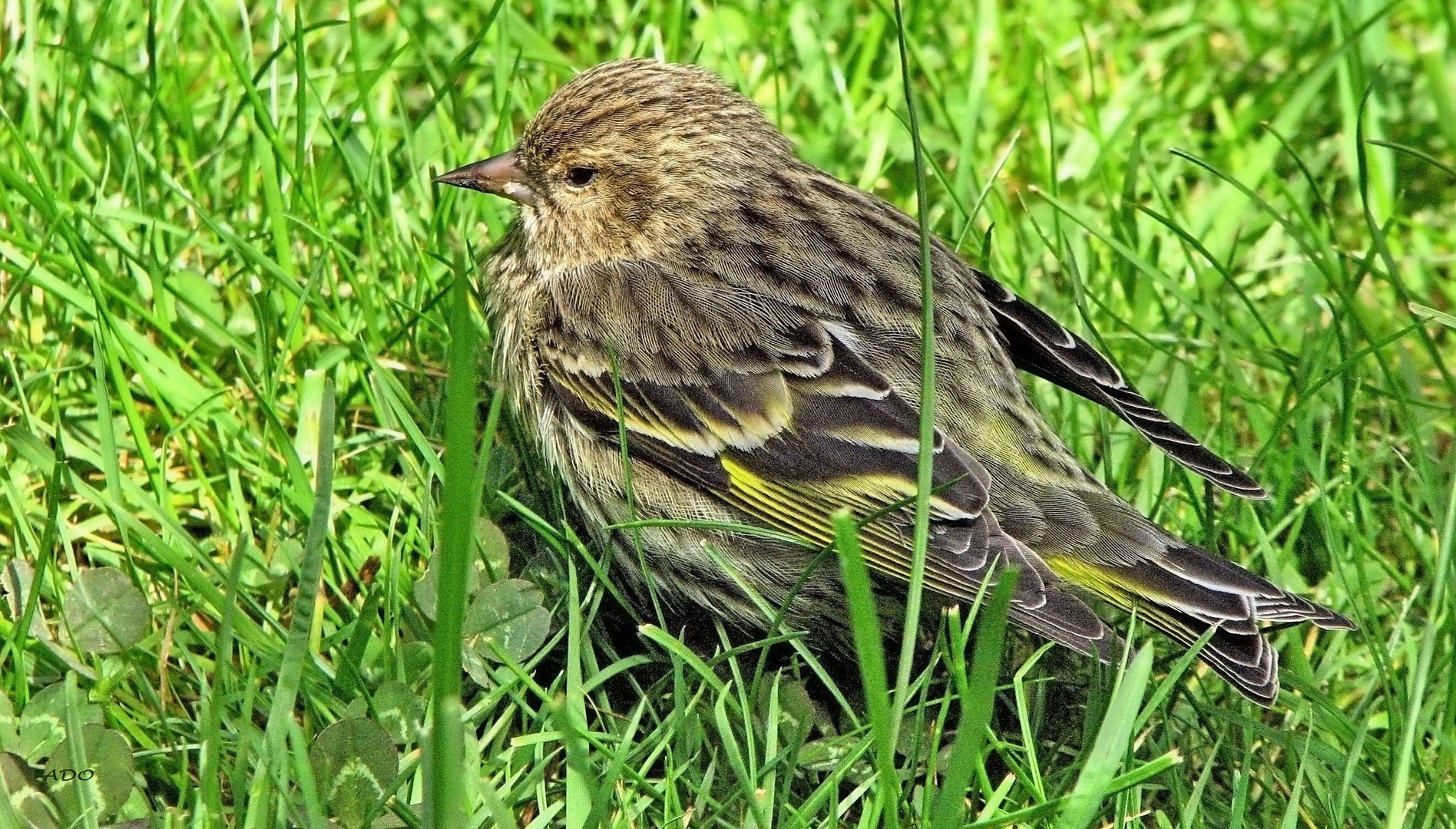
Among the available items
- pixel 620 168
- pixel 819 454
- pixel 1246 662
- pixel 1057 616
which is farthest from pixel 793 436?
pixel 1246 662

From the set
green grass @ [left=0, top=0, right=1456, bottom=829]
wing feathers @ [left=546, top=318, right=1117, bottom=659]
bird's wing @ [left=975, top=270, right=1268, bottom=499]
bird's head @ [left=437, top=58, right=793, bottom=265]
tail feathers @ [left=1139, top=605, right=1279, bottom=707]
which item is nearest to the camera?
green grass @ [left=0, top=0, right=1456, bottom=829]

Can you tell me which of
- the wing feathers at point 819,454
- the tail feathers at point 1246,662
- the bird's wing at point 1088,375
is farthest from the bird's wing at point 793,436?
the bird's wing at point 1088,375

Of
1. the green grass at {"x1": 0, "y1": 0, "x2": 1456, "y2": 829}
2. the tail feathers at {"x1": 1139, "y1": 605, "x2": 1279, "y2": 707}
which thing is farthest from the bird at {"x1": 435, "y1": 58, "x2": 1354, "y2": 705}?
the green grass at {"x1": 0, "y1": 0, "x2": 1456, "y2": 829}

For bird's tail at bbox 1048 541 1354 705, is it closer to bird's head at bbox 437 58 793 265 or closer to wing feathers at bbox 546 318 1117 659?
wing feathers at bbox 546 318 1117 659

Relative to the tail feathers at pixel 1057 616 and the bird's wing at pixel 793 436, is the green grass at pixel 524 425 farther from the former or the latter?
the bird's wing at pixel 793 436

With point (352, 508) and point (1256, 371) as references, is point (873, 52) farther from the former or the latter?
point (352, 508)

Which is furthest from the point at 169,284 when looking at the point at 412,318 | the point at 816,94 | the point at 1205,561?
the point at 1205,561

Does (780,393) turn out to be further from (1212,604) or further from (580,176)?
(1212,604)
